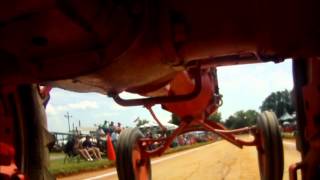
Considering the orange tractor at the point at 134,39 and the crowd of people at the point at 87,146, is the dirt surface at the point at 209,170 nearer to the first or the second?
the crowd of people at the point at 87,146

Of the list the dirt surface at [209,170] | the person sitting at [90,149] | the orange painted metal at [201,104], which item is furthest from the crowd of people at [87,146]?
the orange painted metal at [201,104]

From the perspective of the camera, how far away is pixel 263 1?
165 cm

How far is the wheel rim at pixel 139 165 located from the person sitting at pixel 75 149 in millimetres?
11717

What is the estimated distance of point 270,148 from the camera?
14.7ft

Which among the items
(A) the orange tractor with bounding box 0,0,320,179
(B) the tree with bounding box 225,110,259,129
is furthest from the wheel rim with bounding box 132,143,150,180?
(B) the tree with bounding box 225,110,259,129

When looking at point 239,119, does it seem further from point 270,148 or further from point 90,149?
point 270,148

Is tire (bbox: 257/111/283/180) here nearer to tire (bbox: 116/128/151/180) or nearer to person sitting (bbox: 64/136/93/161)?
tire (bbox: 116/128/151/180)

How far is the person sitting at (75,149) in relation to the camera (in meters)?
16.6

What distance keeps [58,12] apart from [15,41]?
10.6 inches

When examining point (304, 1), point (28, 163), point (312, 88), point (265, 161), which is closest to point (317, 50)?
point (304, 1)

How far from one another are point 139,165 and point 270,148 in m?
1.25

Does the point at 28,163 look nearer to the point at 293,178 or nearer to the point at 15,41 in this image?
the point at 15,41

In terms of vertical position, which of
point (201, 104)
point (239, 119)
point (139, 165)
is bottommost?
point (239, 119)

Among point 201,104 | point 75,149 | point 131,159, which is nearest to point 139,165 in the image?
point 131,159
